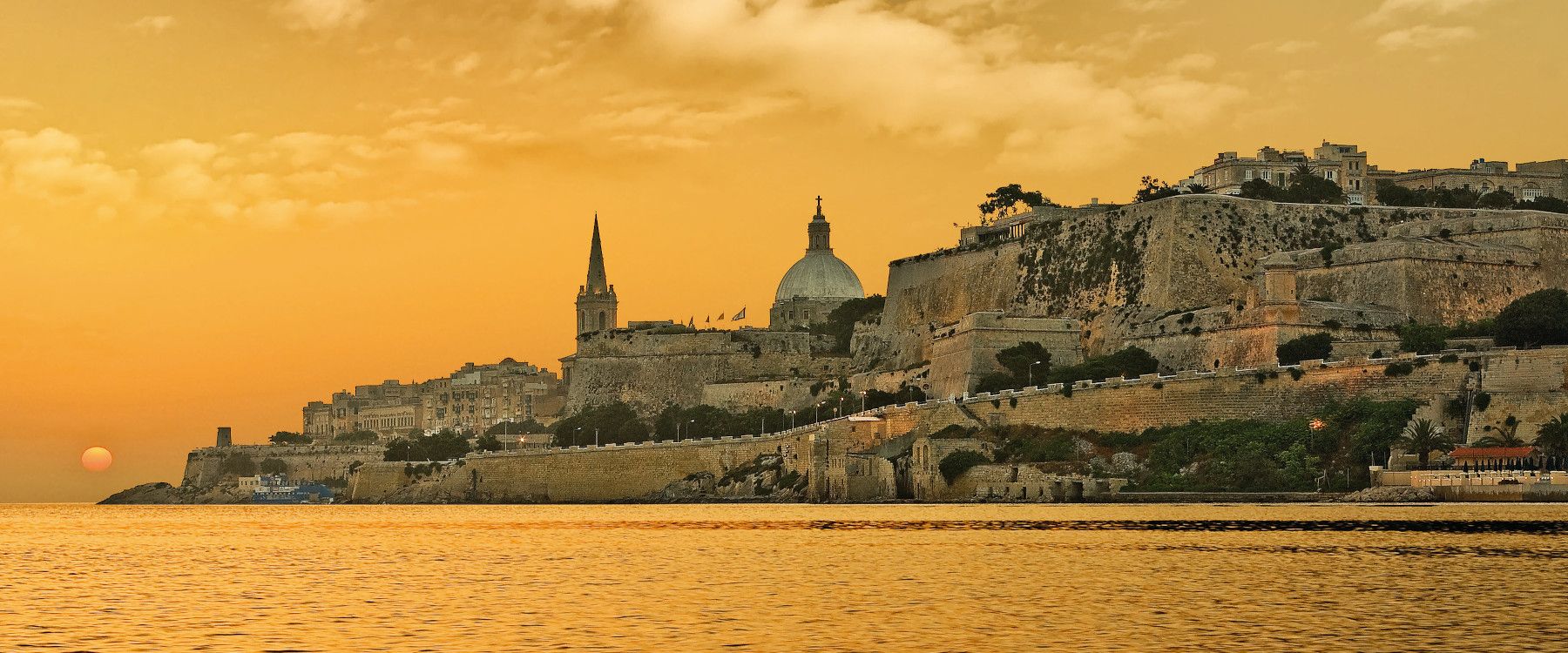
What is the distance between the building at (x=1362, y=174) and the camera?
3716 inches

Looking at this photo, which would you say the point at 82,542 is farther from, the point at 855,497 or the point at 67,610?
the point at 855,497

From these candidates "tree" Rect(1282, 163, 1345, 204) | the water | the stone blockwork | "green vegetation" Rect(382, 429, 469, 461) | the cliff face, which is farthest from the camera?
"green vegetation" Rect(382, 429, 469, 461)

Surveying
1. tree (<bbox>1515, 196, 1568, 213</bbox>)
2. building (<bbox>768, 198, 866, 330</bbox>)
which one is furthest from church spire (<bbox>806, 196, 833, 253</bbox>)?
tree (<bbox>1515, 196, 1568, 213</bbox>)

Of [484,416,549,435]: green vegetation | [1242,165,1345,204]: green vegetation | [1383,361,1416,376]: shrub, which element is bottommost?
[1383,361,1416,376]: shrub

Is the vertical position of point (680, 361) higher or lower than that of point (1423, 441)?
higher

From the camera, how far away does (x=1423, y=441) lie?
2093 inches

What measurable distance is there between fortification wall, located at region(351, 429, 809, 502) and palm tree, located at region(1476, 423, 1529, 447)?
23855 mm

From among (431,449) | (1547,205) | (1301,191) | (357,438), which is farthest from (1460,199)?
(357,438)

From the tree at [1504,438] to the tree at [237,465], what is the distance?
3452 inches

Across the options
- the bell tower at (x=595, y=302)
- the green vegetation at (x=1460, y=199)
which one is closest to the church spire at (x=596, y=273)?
the bell tower at (x=595, y=302)

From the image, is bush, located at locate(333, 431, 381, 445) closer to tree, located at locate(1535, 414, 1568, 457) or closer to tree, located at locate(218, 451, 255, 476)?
tree, located at locate(218, 451, 255, 476)

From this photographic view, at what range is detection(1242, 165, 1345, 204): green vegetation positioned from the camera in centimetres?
8812

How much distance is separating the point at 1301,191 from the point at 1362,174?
9.30 m

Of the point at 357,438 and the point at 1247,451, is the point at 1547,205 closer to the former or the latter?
the point at 1247,451
